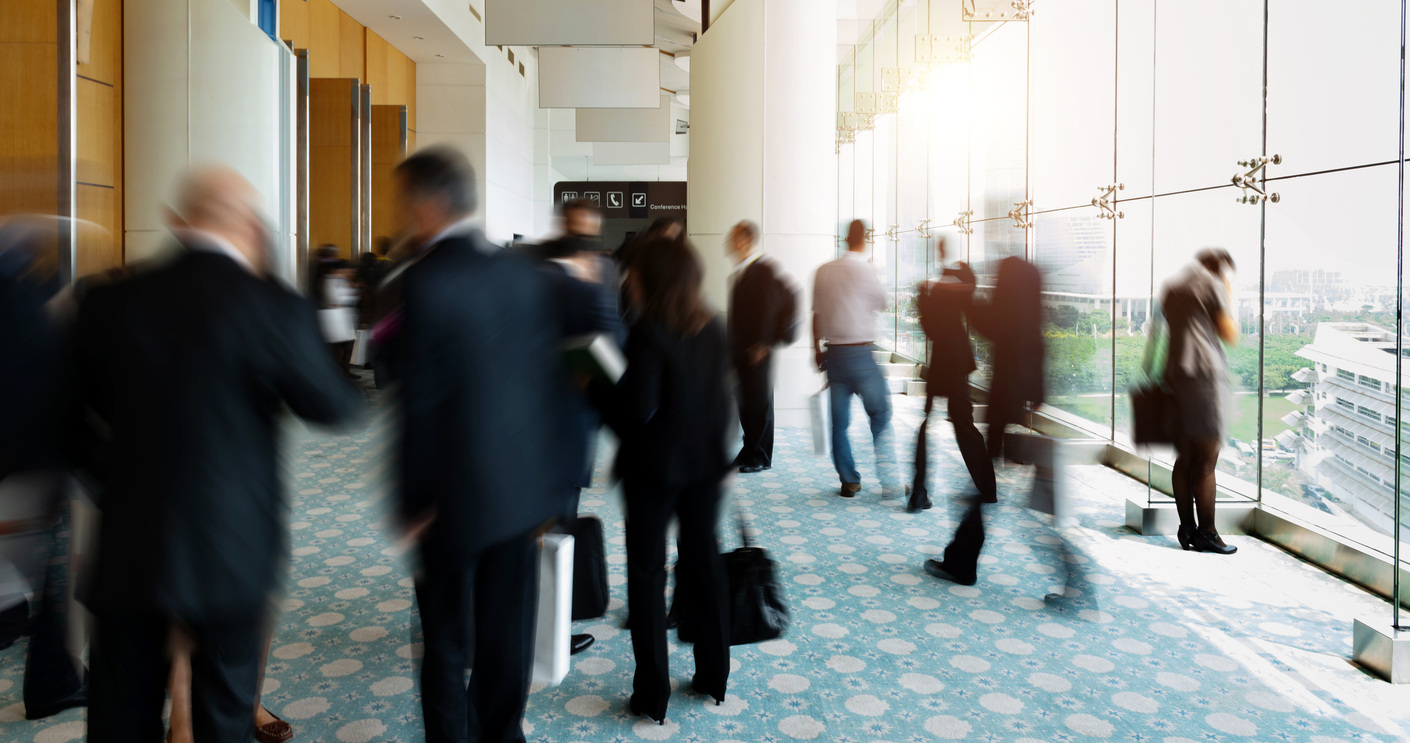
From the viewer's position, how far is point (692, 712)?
319cm

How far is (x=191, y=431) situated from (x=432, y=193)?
0.77m

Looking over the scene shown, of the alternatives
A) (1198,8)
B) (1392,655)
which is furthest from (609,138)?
(1392,655)

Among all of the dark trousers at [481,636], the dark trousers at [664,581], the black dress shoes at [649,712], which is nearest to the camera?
the dark trousers at [481,636]

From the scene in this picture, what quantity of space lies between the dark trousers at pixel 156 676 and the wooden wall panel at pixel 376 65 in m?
14.7

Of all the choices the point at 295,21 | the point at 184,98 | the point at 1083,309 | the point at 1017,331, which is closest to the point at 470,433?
the point at 1017,331

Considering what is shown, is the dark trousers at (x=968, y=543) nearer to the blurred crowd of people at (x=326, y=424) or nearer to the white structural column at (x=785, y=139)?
the blurred crowd of people at (x=326, y=424)

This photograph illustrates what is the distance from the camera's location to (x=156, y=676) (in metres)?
2.02

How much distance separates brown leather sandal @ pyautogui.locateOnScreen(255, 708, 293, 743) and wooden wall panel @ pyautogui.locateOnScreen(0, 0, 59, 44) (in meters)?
6.01

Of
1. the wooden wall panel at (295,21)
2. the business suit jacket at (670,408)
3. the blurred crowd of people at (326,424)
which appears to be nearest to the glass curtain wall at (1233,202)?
the business suit jacket at (670,408)

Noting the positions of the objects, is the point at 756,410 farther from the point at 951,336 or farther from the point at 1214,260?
the point at 1214,260

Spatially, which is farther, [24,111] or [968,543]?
[24,111]

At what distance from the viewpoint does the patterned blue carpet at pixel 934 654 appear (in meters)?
3.08

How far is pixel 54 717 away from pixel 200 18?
6909mm

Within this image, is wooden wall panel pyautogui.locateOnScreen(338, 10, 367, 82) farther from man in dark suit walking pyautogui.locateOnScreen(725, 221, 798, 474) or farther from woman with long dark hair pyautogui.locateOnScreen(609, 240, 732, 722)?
woman with long dark hair pyautogui.locateOnScreen(609, 240, 732, 722)
